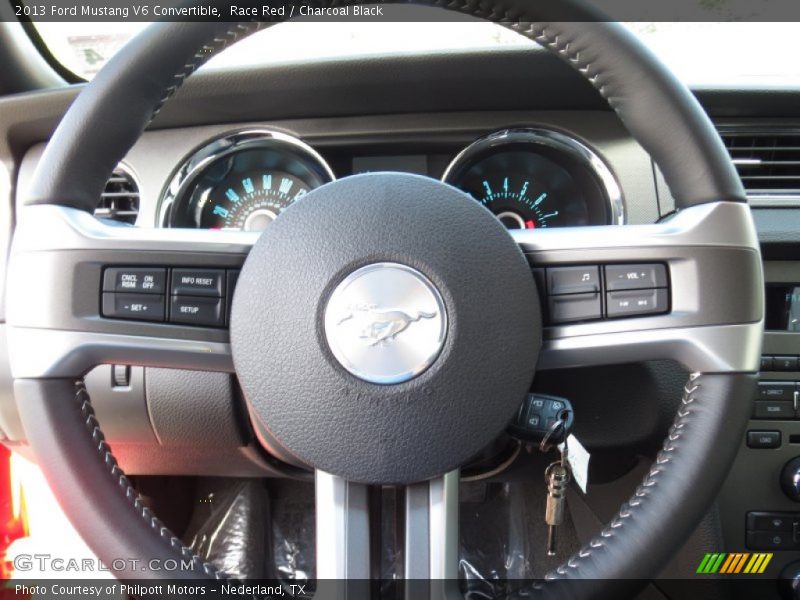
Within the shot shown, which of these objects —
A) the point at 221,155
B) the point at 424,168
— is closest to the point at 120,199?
the point at 221,155

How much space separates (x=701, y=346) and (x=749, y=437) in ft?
1.83

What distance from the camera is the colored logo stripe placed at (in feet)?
4.17

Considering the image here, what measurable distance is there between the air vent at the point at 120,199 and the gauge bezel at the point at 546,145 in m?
0.56

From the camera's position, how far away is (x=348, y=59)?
1.15 meters

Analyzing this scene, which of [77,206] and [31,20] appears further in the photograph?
[31,20]

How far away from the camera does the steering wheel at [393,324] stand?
27.8 inches

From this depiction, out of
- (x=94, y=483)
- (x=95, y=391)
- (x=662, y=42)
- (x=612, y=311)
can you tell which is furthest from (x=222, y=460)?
(x=662, y=42)

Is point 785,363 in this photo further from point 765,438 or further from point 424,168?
point 424,168

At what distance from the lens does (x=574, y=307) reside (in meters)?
0.78

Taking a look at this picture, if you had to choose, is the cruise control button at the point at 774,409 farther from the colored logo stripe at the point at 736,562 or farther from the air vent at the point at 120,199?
the air vent at the point at 120,199

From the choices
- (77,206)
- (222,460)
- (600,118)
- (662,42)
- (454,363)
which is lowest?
(222,460)

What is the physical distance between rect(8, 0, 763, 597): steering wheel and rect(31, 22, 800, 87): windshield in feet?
1.48

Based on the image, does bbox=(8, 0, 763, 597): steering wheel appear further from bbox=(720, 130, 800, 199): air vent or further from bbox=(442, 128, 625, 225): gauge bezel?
bbox=(720, 130, 800, 199): air vent

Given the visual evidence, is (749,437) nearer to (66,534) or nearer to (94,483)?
(94,483)
